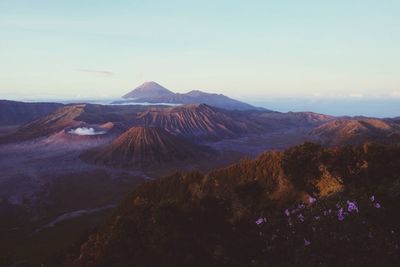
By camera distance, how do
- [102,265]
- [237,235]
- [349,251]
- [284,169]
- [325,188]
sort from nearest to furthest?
1. [349,251]
2. [237,235]
3. [102,265]
4. [325,188]
5. [284,169]

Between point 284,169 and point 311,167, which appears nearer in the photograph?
point 311,167

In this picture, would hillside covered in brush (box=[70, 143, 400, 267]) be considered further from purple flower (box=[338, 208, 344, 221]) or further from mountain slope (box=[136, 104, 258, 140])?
mountain slope (box=[136, 104, 258, 140])

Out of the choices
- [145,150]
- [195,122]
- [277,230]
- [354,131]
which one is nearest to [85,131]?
[145,150]

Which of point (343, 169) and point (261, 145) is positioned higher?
point (343, 169)

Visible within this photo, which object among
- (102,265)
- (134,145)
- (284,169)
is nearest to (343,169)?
(284,169)

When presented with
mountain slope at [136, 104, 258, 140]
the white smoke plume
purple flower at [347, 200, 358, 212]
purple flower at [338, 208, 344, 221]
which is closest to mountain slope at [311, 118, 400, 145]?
mountain slope at [136, 104, 258, 140]

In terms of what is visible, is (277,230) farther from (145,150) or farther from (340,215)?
(145,150)

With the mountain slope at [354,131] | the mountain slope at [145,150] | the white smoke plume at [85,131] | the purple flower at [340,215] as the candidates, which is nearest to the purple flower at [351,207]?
the purple flower at [340,215]

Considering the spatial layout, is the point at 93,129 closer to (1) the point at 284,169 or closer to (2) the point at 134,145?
(2) the point at 134,145

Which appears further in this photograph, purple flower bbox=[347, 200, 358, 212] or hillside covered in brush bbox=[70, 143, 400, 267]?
purple flower bbox=[347, 200, 358, 212]
